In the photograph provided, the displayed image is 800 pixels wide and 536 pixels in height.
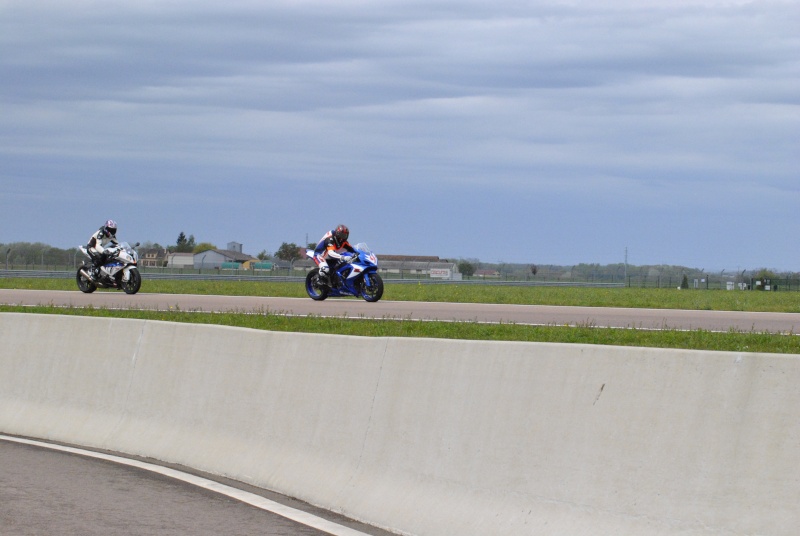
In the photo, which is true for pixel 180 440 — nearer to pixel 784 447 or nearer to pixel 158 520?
pixel 158 520

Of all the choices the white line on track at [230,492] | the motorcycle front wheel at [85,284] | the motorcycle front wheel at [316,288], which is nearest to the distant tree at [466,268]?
the motorcycle front wheel at [85,284]

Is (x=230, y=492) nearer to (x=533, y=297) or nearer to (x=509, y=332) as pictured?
(x=509, y=332)

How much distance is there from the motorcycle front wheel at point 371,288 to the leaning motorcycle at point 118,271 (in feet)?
20.4

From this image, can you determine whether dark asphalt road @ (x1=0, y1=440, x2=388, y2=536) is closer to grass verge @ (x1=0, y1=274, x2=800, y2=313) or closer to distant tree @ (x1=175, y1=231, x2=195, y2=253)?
grass verge @ (x1=0, y1=274, x2=800, y2=313)

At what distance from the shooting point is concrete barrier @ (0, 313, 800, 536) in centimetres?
569

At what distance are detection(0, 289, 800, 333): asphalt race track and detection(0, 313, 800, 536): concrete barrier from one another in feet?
28.8

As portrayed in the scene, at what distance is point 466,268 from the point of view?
346 feet

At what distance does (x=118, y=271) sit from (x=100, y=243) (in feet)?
2.77

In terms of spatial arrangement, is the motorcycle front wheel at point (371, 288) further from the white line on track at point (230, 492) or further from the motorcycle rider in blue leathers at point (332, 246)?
the white line on track at point (230, 492)

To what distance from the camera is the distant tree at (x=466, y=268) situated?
10444 cm

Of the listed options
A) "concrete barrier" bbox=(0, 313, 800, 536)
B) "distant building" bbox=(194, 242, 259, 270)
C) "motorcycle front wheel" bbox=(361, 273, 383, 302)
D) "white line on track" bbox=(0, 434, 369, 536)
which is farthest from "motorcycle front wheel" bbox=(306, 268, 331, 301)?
"distant building" bbox=(194, 242, 259, 270)

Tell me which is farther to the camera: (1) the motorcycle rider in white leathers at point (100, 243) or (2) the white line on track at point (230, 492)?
(1) the motorcycle rider in white leathers at point (100, 243)

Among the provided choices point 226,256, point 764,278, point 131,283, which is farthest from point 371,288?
point 226,256

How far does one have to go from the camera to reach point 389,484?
7.62 m
